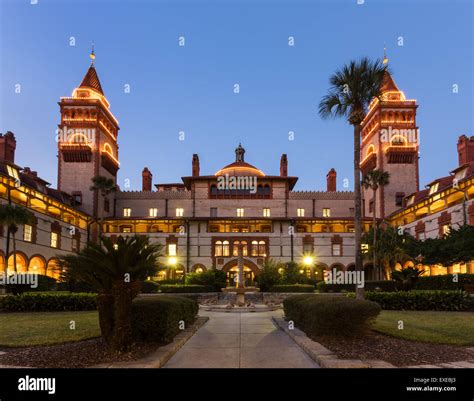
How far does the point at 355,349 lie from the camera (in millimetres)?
10547

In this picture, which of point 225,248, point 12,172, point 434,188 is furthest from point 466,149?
point 12,172

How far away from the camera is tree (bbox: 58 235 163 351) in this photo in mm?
10094

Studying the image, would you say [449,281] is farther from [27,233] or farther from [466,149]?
[27,233]

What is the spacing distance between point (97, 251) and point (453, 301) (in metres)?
20.6

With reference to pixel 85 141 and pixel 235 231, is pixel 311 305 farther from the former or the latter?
pixel 85 141

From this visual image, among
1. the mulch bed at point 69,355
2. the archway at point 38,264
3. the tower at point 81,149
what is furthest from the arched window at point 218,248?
the mulch bed at point 69,355

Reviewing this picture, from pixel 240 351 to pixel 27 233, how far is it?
37475 mm

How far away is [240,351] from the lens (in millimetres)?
10953

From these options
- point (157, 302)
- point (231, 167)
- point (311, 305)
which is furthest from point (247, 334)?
point (231, 167)

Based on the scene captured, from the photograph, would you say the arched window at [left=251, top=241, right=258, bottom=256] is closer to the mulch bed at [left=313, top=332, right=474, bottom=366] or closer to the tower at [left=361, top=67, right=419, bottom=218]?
the tower at [left=361, top=67, right=419, bottom=218]

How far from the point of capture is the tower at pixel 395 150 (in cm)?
5988

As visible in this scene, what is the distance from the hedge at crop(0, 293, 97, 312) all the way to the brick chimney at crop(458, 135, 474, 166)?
43433 millimetres

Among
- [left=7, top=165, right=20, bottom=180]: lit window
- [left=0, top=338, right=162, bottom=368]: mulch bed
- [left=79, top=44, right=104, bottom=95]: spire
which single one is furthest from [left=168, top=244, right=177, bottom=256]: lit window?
[left=0, top=338, right=162, bottom=368]: mulch bed
